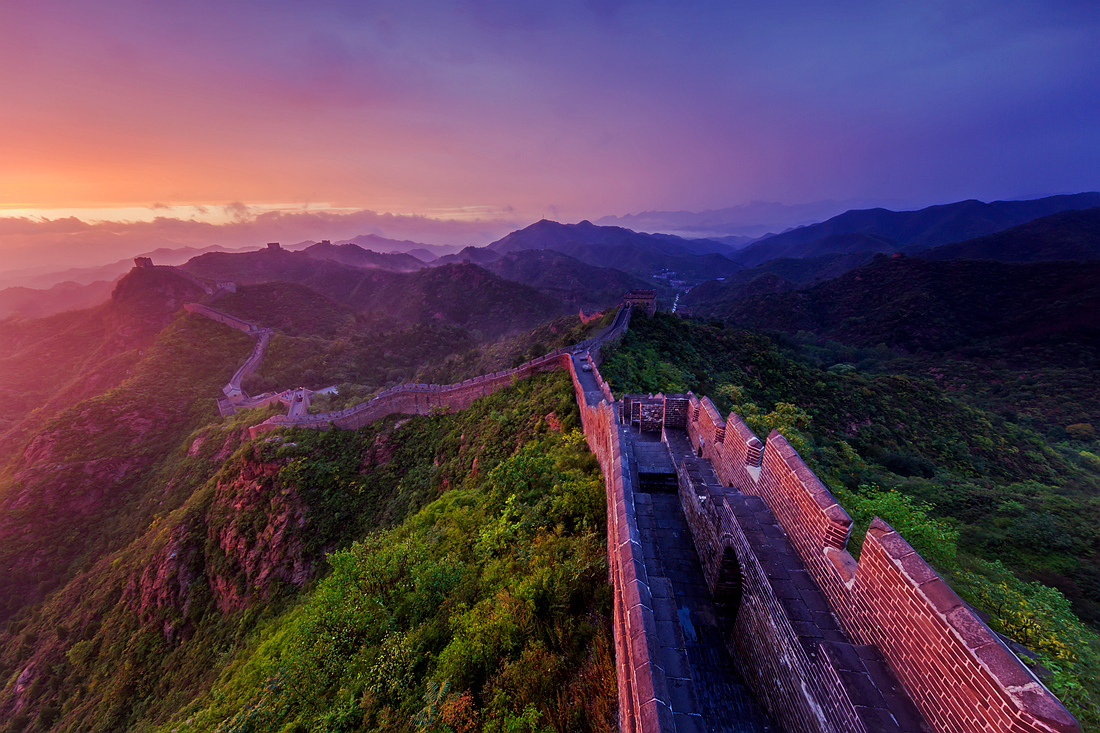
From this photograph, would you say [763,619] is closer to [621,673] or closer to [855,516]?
[621,673]

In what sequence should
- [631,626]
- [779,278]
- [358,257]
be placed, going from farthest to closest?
[358,257] → [779,278] → [631,626]

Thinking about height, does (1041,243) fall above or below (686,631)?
above

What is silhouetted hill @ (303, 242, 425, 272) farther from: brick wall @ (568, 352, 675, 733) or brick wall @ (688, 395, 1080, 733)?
brick wall @ (688, 395, 1080, 733)

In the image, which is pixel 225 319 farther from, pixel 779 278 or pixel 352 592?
pixel 779 278

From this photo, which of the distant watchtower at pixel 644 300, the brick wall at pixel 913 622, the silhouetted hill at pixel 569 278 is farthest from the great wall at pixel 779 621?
the silhouetted hill at pixel 569 278

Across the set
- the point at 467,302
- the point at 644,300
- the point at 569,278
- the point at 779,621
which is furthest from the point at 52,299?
the point at 779,621

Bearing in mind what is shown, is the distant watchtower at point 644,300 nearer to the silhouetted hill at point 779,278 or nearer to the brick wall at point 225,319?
the brick wall at point 225,319

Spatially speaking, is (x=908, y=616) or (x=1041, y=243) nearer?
(x=908, y=616)

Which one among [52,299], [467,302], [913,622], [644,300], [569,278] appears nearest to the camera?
[913,622]
